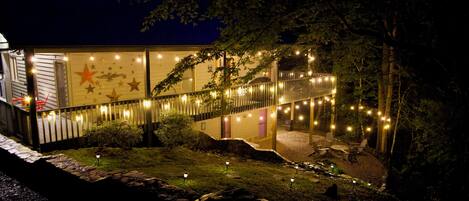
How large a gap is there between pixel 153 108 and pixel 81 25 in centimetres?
396

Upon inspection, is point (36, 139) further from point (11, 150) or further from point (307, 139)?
point (307, 139)

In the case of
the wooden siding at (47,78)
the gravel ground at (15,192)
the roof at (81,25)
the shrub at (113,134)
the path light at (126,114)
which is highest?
the roof at (81,25)

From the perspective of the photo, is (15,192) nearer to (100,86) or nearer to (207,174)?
(207,174)

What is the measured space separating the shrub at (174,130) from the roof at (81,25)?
292 centimetres

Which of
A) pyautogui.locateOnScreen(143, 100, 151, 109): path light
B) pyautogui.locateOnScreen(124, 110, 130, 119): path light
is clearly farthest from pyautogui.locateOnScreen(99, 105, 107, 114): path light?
pyautogui.locateOnScreen(143, 100, 151, 109): path light

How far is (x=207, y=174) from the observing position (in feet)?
34.2

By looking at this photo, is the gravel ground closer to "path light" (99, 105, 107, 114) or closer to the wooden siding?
"path light" (99, 105, 107, 114)

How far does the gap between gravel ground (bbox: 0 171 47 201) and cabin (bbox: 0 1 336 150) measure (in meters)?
3.34

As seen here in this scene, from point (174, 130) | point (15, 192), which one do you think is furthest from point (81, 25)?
point (15, 192)

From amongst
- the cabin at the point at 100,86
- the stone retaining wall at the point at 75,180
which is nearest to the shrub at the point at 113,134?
the cabin at the point at 100,86

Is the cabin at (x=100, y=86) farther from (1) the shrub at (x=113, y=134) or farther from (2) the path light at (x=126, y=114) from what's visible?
(1) the shrub at (x=113, y=134)

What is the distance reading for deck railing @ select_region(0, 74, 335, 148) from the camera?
11.4 m

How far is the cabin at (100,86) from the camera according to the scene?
1106cm

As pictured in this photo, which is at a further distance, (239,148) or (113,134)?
(239,148)
